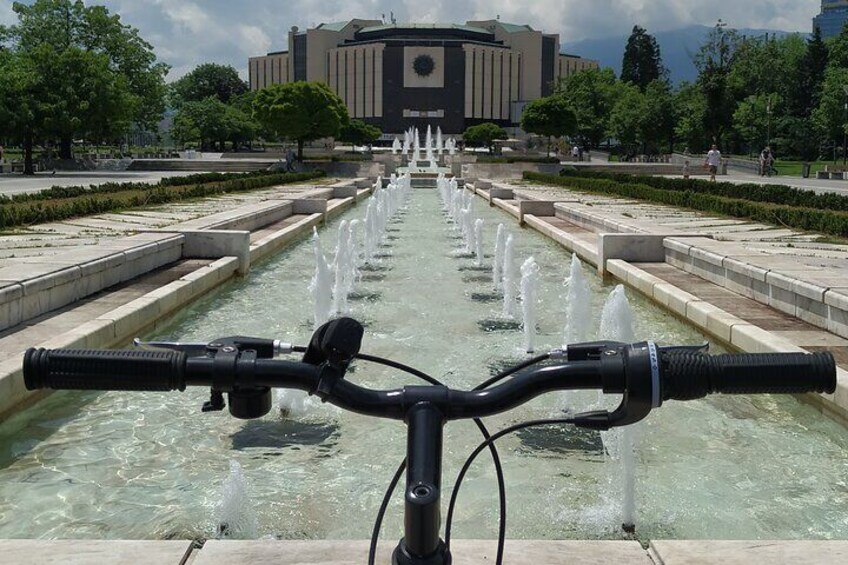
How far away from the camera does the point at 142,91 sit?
4756 centimetres

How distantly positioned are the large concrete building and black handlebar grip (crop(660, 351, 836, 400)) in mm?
91832

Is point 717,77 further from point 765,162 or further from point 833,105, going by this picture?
point 765,162

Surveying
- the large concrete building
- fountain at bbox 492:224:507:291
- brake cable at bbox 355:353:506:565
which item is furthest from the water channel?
the large concrete building

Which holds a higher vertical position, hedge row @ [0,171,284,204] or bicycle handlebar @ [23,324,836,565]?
bicycle handlebar @ [23,324,836,565]

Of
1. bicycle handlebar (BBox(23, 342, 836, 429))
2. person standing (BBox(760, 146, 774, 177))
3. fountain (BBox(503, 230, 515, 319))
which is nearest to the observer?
bicycle handlebar (BBox(23, 342, 836, 429))

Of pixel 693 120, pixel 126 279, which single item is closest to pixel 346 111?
pixel 693 120

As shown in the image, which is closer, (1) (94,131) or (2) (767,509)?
(2) (767,509)

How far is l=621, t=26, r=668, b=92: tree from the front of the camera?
88.2 m

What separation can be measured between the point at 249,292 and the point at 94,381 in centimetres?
862

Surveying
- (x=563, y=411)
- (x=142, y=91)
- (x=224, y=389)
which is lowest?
(x=563, y=411)

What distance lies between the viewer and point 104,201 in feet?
57.4

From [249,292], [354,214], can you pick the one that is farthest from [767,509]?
[354,214]

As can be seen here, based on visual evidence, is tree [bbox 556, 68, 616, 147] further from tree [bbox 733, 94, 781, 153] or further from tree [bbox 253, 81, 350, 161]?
tree [bbox 253, 81, 350, 161]

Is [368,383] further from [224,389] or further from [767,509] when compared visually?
[224,389]
